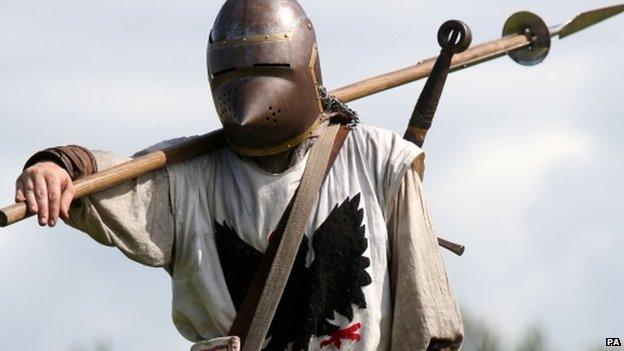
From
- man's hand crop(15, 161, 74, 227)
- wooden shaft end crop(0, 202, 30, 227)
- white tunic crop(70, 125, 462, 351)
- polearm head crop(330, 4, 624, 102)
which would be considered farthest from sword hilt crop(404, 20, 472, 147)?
wooden shaft end crop(0, 202, 30, 227)

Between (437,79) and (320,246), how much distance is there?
1491 mm

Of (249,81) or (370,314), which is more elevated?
(249,81)

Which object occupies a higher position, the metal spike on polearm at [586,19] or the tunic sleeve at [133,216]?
the metal spike on polearm at [586,19]

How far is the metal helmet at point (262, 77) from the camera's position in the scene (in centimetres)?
1295

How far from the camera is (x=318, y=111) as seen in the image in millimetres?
13203

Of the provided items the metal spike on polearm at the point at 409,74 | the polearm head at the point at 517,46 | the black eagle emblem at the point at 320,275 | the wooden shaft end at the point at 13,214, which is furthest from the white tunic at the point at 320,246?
the polearm head at the point at 517,46

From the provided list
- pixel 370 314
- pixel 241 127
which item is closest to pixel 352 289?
pixel 370 314

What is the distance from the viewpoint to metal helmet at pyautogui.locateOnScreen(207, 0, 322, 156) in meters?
13.0

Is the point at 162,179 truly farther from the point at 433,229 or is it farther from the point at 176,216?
the point at 433,229

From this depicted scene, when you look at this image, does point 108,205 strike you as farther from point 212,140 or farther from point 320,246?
point 320,246

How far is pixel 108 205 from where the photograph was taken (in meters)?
12.7

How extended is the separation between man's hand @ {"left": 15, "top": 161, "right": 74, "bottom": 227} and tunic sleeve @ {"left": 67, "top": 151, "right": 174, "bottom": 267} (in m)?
0.30

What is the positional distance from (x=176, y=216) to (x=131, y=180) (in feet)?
1.00

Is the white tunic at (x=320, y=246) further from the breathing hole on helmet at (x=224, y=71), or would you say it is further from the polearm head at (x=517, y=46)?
the polearm head at (x=517, y=46)
